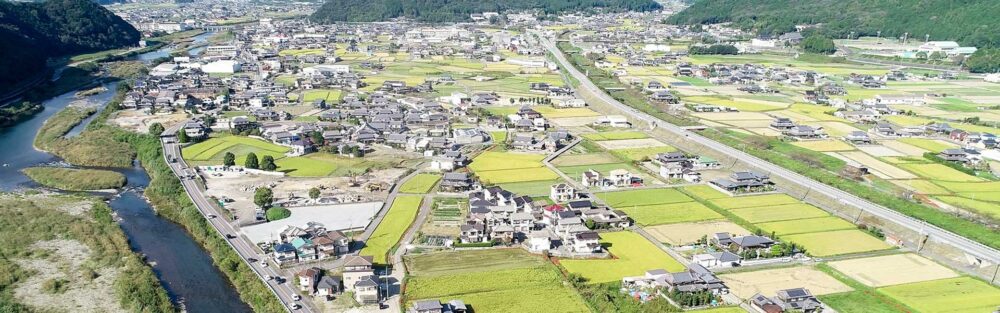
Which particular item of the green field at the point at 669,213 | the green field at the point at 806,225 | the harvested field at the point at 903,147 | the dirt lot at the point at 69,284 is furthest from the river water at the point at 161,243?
the harvested field at the point at 903,147

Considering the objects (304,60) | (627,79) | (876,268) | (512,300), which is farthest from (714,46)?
(512,300)

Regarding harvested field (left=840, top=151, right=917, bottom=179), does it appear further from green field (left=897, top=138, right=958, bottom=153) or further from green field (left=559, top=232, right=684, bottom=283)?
green field (left=559, top=232, right=684, bottom=283)

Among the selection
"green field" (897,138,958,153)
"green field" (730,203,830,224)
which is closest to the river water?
"green field" (730,203,830,224)

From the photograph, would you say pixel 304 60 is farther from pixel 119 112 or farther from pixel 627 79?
pixel 627 79

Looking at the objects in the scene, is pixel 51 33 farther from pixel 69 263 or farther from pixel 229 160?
pixel 69 263

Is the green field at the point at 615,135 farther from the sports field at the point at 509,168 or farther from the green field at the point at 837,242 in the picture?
the green field at the point at 837,242
